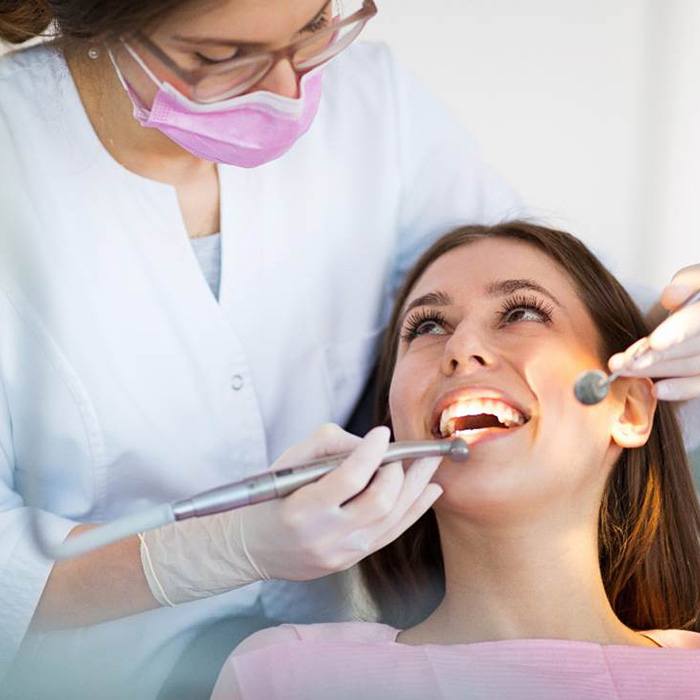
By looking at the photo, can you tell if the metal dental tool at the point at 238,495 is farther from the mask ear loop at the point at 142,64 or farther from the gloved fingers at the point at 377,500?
the mask ear loop at the point at 142,64

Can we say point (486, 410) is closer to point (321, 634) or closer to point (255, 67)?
point (321, 634)

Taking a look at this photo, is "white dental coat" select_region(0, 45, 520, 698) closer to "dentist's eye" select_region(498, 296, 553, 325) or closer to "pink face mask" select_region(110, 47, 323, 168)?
"pink face mask" select_region(110, 47, 323, 168)

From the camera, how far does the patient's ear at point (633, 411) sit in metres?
1.64

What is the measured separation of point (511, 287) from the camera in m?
1.65

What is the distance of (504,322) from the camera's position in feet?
5.35

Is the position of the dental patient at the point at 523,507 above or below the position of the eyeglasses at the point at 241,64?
below

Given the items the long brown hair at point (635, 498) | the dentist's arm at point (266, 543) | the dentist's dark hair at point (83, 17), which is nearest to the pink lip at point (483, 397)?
the dentist's arm at point (266, 543)

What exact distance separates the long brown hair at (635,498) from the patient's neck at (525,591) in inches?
6.5

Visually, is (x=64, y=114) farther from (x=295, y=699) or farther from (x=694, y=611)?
(x=694, y=611)

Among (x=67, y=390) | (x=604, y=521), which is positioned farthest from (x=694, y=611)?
(x=67, y=390)

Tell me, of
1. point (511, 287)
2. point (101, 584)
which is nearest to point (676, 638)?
point (511, 287)

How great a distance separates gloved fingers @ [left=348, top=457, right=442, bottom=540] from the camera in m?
1.47

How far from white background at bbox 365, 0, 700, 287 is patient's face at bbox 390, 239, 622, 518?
0.46 m

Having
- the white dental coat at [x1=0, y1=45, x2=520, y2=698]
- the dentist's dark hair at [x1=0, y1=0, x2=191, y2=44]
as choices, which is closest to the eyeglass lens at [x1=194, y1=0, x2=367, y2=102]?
the dentist's dark hair at [x1=0, y1=0, x2=191, y2=44]
